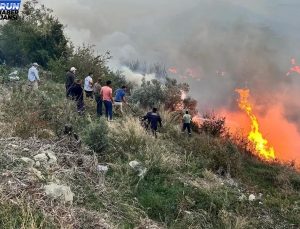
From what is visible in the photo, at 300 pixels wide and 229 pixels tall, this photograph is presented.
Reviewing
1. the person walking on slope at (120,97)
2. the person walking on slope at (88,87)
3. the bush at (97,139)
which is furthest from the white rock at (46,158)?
the person walking on slope at (88,87)

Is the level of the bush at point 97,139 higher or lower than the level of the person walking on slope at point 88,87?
lower

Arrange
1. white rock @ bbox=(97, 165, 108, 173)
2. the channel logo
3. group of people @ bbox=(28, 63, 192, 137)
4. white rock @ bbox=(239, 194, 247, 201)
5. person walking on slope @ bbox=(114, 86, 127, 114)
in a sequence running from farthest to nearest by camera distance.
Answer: the channel logo
person walking on slope @ bbox=(114, 86, 127, 114)
group of people @ bbox=(28, 63, 192, 137)
white rock @ bbox=(239, 194, 247, 201)
white rock @ bbox=(97, 165, 108, 173)

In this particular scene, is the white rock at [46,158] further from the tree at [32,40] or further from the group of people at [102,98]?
the tree at [32,40]

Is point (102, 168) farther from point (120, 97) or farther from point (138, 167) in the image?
point (120, 97)

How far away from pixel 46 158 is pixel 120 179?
1954mm

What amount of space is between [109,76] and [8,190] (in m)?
17.0

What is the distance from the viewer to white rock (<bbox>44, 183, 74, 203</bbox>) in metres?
7.09

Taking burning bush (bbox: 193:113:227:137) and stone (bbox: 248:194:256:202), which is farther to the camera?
burning bush (bbox: 193:113:227:137)

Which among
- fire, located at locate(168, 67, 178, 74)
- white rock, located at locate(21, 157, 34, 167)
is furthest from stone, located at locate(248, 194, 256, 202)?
fire, located at locate(168, 67, 178, 74)

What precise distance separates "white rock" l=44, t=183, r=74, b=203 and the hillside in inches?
0.8

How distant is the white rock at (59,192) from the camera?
7094mm

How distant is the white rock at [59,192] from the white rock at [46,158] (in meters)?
1.14

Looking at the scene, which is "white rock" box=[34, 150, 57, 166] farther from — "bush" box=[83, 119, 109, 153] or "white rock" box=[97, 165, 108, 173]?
"bush" box=[83, 119, 109, 153]

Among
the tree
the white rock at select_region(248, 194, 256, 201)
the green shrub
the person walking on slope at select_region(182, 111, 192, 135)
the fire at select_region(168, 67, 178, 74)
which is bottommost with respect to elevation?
the white rock at select_region(248, 194, 256, 201)
